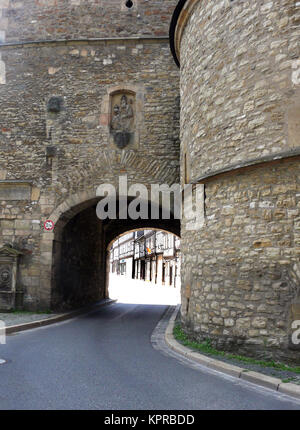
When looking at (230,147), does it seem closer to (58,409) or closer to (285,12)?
(285,12)

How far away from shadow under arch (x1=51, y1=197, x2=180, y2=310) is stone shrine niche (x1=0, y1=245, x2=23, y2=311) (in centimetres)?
91

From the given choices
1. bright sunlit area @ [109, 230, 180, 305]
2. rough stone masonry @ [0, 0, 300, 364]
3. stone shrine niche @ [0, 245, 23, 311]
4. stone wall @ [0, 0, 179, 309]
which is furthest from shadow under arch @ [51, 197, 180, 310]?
bright sunlit area @ [109, 230, 180, 305]

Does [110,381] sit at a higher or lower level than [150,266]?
lower

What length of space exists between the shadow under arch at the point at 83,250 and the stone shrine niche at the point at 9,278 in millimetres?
910

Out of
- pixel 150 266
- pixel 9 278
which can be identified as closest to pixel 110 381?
pixel 9 278

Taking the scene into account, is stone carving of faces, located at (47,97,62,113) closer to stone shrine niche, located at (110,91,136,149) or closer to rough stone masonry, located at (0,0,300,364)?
rough stone masonry, located at (0,0,300,364)

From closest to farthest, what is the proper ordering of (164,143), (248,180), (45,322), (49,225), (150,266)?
(248,180)
(45,322)
(164,143)
(49,225)
(150,266)

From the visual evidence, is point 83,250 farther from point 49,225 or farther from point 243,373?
point 243,373

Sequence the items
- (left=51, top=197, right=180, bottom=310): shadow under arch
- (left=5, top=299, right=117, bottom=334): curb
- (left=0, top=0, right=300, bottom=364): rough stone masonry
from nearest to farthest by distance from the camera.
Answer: (left=0, top=0, right=300, bottom=364): rough stone masonry
(left=5, top=299, right=117, bottom=334): curb
(left=51, top=197, right=180, bottom=310): shadow under arch

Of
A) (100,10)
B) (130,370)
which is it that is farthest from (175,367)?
(100,10)

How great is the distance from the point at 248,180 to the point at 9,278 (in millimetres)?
7054

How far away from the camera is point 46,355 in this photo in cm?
552

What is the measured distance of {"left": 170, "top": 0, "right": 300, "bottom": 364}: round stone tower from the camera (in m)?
5.08

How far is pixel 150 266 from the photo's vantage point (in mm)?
40750
